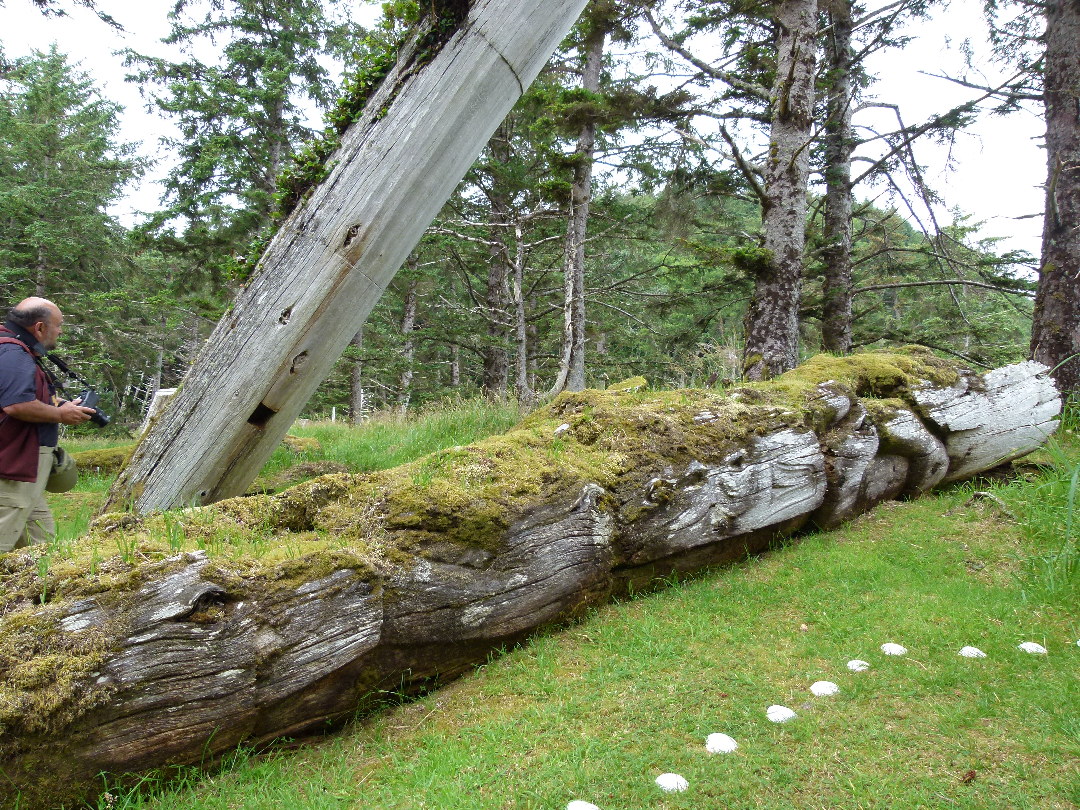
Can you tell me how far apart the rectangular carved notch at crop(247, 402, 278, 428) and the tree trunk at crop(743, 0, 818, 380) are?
5182 mm

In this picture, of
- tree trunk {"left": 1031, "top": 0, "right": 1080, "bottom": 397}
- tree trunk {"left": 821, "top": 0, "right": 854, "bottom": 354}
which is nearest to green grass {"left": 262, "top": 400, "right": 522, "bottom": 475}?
tree trunk {"left": 821, "top": 0, "right": 854, "bottom": 354}

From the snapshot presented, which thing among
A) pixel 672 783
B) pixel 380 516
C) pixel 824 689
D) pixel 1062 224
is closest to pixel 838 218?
pixel 1062 224

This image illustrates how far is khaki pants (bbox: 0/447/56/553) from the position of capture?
Answer: 363 cm

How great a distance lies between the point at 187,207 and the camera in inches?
477

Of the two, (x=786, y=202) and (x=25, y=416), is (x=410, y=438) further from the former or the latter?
(x=786, y=202)

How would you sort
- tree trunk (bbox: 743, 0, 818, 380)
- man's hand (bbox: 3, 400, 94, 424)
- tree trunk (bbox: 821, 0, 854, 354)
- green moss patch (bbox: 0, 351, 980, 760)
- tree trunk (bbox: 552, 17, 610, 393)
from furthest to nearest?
tree trunk (bbox: 821, 0, 854, 354) < tree trunk (bbox: 552, 17, 610, 393) < tree trunk (bbox: 743, 0, 818, 380) < man's hand (bbox: 3, 400, 94, 424) < green moss patch (bbox: 0, 351, 980, 760)

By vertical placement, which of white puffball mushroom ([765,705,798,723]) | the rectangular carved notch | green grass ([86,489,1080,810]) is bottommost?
green grass ([86,489,1080,810])

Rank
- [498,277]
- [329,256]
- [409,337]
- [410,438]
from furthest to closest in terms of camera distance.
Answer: [409,337] → [498,277] → [410,438] → [329,256]

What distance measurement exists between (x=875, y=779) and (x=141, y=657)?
8.82 feet

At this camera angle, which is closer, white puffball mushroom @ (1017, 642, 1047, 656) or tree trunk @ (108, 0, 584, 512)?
white puffball mushroom @ (1017, 642, 1047, 656)

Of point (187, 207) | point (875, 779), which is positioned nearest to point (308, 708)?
point (875, 779)

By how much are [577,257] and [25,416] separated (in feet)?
25.5

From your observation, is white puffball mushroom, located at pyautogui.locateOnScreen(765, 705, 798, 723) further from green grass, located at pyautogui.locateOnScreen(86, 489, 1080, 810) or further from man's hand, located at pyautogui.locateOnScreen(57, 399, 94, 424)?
man's hand, located at pyautogui.locateOnScreen(57, 399, 94, 424)

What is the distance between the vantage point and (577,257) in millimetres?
9812
